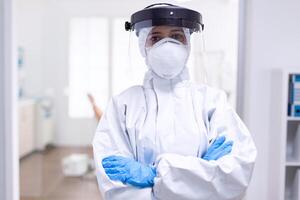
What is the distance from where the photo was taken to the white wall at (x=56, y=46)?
4074mm

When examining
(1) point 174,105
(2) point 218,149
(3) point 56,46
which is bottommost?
(2) point 218,149

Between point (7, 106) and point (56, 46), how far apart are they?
8.15 feet

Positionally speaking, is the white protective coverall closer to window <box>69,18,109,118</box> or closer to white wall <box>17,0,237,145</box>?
white wall <box>17,0,237,145</box>

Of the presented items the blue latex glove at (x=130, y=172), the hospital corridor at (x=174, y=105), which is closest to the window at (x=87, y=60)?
the hospital corridor at (x=174, y=105)

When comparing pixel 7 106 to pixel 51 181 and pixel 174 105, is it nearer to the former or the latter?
pixel 174 105

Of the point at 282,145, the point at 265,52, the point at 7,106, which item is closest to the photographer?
the point at 282,145

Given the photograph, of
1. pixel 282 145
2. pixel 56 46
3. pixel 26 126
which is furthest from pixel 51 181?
pixel 282 145

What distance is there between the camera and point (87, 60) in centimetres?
415

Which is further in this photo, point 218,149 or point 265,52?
point 265,52

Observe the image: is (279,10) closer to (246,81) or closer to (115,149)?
(246,81)

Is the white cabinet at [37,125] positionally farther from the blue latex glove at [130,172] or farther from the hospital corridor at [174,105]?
the blue latex glove at [130,172]

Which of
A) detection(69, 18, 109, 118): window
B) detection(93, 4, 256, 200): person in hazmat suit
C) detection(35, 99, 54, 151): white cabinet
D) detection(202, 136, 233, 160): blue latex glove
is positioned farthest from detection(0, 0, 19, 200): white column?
detection(35, 99, 54, 151): white cabinet

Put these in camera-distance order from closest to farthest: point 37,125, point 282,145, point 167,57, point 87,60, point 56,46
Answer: point 167,57 < point 282,145 < point 87,60 < point 56,46 < point 37,125

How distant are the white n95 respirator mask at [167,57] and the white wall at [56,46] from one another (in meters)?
2.80
